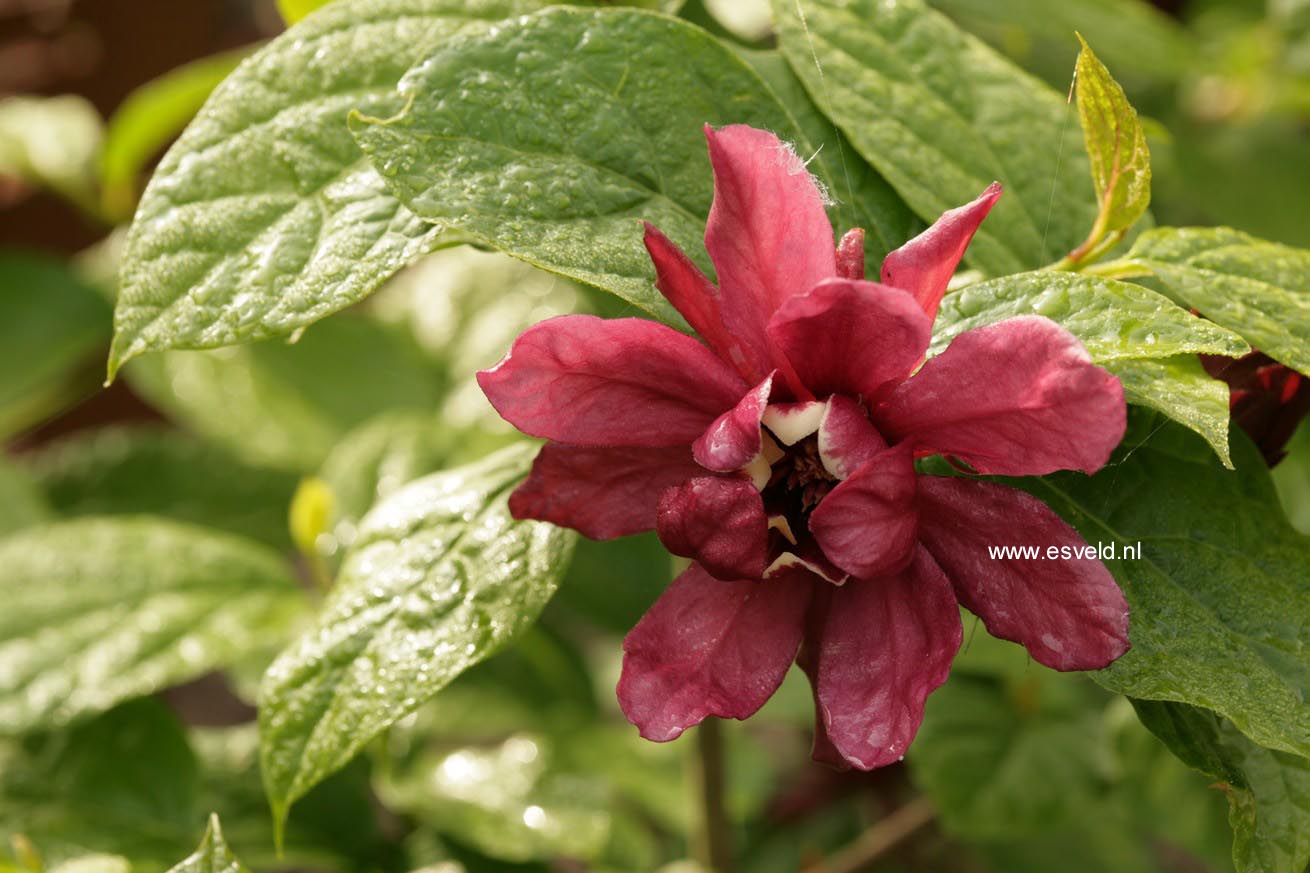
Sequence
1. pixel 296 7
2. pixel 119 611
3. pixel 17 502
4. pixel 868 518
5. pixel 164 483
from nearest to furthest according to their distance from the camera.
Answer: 1. pixel 868 518
2. pixel 296 7
3. pixel 119 611
4. pixel 17 502
5. pixel 164 483

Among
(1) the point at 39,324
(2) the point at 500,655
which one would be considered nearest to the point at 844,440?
(2) the point at 500,655

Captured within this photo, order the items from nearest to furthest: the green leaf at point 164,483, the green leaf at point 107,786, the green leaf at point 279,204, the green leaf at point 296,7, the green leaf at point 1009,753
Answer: the green leaf at point 279,204, the green leaf at point 296,7, the green leaf at point 107,786, the green leaf at point 1009,753, the green leaf at point 164,483

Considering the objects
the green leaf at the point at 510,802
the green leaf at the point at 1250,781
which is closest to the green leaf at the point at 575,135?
the green leaf at the point at 1250,781

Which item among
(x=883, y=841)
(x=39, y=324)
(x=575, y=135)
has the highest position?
(x=575, y=135)

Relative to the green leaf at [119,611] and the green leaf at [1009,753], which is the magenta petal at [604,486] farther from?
the green leaf at [1009,753]

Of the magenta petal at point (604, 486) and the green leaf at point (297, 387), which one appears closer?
the magenta petal at point (604, 486)

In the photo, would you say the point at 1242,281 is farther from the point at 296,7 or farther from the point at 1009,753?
the point at 1009,753
